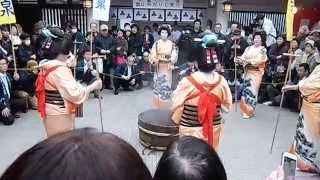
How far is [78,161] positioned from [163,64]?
25.8ft

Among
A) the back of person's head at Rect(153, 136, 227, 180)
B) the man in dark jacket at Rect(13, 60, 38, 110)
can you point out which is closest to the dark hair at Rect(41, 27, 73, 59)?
the back of person's head at Rect(153, 136, 227, 180)

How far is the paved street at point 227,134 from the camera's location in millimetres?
5934

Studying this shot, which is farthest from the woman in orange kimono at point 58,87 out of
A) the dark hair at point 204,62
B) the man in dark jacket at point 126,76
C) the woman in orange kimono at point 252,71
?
the man in dark jacket at point 126,76

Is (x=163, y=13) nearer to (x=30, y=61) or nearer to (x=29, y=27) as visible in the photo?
(x=29, y=27)

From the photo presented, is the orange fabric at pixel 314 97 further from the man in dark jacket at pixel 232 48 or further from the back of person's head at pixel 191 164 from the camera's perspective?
the man in dark jacket at pixel 232 48

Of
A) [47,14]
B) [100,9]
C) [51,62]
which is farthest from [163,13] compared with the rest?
[51,62]

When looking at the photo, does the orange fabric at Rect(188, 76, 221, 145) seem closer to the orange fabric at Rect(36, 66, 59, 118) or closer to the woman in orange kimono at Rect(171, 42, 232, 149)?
the woman in orange kimono at Rect(171, 42, 232, 149)

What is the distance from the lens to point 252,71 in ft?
27.5

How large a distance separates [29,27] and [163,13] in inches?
158

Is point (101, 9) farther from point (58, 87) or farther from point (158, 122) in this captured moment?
point (58, 87)

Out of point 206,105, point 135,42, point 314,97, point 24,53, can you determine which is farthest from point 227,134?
point 135,42

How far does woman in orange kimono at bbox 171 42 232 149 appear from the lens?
4391 millimetres

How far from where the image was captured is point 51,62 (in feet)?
15.8

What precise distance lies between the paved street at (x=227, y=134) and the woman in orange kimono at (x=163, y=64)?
462 millimetres
